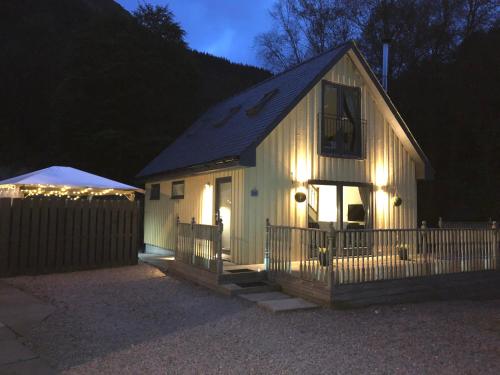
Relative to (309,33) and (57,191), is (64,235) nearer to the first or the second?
(57,191)

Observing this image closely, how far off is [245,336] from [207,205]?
6.80m

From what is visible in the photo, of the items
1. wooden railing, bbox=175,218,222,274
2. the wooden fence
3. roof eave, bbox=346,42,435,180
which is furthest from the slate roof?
the wooden fence

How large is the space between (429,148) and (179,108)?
14481 mm

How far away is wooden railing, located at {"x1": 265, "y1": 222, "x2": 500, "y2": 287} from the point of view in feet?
25.9

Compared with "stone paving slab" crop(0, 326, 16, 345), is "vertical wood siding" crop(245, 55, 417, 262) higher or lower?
higher

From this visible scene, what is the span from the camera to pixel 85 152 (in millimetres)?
23469

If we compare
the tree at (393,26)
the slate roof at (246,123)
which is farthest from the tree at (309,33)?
the slate roof at (246,123)

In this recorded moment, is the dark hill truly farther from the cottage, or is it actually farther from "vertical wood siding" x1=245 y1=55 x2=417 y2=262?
"vertical wood siding" x1=245 y1=55 x2=417 y2=262

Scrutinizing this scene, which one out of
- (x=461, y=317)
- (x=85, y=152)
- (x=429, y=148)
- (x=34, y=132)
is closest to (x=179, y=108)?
(x=85, y=152)

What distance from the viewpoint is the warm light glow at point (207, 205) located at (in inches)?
482

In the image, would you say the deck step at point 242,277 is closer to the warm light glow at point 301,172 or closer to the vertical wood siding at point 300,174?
the vertical wood siding at point 300,174

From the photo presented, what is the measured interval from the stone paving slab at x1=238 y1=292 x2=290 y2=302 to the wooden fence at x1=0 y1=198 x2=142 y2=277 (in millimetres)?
5013

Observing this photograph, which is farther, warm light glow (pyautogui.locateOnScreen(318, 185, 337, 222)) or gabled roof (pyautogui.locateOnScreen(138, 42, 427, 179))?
warm light glow (pyautogui.locateOnScreen(318, 185, 337, 222))

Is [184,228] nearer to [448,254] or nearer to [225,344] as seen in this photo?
[225,344]
